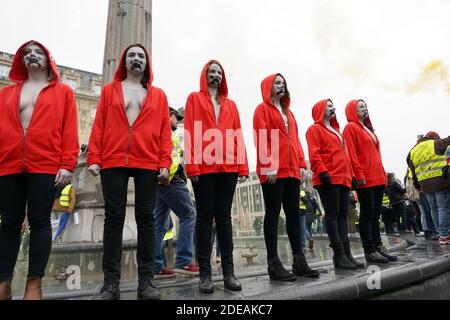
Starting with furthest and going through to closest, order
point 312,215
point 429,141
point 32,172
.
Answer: point 312,215 → point 429,141 → point 32,172

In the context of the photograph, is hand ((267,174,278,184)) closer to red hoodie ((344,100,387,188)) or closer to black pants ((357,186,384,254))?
red hoodie ((344,100,387,188))

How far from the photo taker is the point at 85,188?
7.95m

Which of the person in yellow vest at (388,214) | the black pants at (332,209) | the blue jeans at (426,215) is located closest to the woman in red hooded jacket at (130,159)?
the black pants at (332,209)

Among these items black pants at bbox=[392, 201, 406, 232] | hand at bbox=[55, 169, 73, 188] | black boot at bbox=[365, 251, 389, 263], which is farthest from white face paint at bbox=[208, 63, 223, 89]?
black pants at bbox=[392, 201, 406, 232]

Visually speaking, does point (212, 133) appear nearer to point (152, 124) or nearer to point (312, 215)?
point (152, 124)

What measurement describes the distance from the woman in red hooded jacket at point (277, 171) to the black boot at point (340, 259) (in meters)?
0.52

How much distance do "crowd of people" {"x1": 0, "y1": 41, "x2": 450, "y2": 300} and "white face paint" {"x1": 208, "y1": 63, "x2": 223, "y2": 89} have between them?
11 millimetres

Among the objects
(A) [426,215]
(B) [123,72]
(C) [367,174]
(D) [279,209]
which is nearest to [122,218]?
(B) [123,72]

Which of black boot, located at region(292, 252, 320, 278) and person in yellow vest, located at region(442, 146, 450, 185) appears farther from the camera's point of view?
person in yellow vest, located at region(442, 146, 450, 185)

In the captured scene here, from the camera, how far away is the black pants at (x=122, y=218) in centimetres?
255

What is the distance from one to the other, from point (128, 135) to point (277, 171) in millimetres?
1543

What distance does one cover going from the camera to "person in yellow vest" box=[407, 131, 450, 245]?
6137 mm

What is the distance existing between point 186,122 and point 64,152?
3.68 ft
